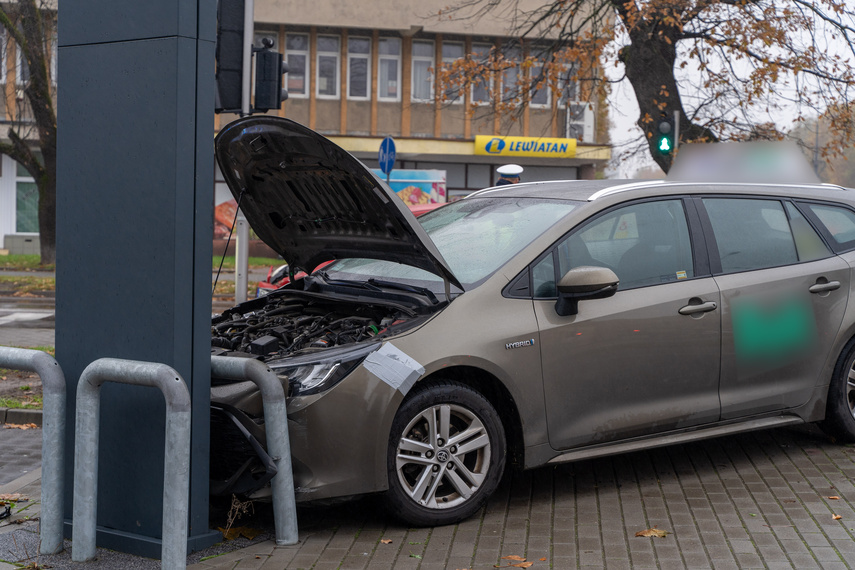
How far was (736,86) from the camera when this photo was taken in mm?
17703

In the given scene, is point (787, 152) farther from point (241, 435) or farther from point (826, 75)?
point (241, 435)

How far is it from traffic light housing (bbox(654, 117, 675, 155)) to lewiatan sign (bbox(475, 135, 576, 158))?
19726 millimetres

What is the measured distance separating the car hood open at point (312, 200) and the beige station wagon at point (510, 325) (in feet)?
0.05

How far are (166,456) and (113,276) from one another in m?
0.92

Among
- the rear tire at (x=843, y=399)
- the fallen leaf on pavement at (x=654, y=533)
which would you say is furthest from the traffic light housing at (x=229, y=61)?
the rear tire at (x=843, y=399)

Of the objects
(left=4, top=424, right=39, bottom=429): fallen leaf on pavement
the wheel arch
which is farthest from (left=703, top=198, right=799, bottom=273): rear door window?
(left=4, top=424, right=39, bottom=429): fallen leaf on pavement

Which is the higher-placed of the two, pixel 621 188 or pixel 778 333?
pixel 621 188

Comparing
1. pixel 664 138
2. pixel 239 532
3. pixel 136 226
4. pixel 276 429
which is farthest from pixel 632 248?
pixel 664 138

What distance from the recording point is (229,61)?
18.1ft

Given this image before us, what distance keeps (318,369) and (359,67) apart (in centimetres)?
3139

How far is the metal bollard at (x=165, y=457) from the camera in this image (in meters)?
3.88

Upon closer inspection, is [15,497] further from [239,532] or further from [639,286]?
[639,286]

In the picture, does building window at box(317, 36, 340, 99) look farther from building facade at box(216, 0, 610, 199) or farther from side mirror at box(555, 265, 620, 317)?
side mirror at box(555, 265, 620, 317)

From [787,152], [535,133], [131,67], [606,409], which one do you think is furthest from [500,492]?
[535,133]
